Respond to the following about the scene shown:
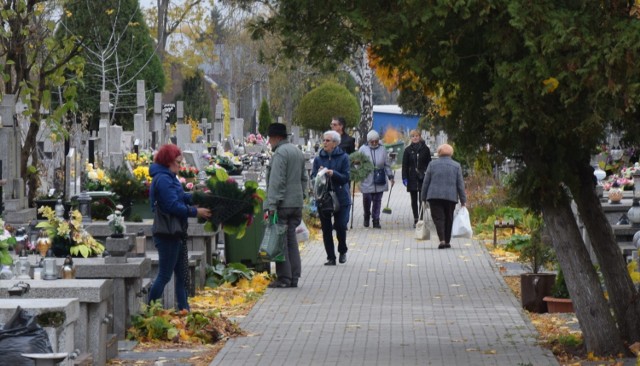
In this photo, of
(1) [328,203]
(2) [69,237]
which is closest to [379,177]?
(1) [328,203]

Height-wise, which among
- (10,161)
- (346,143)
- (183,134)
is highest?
(183,134)

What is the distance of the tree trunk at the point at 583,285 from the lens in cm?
1094

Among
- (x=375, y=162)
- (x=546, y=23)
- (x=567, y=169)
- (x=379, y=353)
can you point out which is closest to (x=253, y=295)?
(x=379, y=353)

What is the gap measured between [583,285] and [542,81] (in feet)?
6.75

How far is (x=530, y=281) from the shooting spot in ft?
46.1

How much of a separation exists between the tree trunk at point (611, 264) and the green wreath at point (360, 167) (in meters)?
13.1

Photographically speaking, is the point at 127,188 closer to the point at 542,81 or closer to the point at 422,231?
the point at 422,231

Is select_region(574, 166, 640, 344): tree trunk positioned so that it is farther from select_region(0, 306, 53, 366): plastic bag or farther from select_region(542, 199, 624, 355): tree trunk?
A: select_region(0, 306, 53, 366): plastic bag

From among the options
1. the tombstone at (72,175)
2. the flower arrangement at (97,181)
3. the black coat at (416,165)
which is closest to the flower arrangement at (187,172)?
the flower arrangement at (97,181)

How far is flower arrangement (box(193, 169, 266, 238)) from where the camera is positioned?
13555 millimetres

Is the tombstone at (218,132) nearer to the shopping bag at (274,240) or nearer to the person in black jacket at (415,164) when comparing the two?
the person in black jacket at (415,164)

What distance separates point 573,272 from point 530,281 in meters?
3.01

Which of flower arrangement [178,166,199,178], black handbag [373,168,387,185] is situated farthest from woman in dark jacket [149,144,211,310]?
black handbag [373,168,387,185]

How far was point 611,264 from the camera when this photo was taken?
37.2 ft
